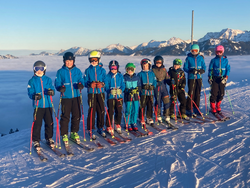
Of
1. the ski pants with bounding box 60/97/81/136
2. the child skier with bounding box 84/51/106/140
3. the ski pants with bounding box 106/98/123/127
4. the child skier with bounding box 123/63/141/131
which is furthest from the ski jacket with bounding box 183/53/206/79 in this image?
the ski pants with bounding box 60/97/81/136

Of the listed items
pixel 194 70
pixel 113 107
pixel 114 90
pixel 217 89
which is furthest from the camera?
pixel 217 89

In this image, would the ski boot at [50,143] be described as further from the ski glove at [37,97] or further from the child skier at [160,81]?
the child skier at [160,81]

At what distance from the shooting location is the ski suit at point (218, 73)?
6527mm

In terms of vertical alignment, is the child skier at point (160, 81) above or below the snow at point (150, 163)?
above

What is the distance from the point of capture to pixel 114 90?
16.8 feet

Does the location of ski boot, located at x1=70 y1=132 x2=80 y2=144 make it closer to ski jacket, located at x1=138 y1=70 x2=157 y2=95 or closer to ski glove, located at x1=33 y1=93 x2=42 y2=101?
Result: ski glove, located at x1=33 y1=93 x2=42 y2=101

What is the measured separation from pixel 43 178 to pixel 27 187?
0.29 m

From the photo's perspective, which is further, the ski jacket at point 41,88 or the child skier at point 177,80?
the child skier at point 177,80

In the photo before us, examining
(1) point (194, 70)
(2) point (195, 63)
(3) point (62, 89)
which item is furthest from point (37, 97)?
(2) point (195, 63)

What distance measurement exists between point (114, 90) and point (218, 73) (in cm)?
361

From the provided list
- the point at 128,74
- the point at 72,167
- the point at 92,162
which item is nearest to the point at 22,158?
the point at 72,167

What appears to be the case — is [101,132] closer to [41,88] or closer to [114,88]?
[114,88]

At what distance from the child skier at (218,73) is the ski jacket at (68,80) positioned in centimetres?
435

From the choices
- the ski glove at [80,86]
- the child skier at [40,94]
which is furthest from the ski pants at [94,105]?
the child skier at [40,94]
